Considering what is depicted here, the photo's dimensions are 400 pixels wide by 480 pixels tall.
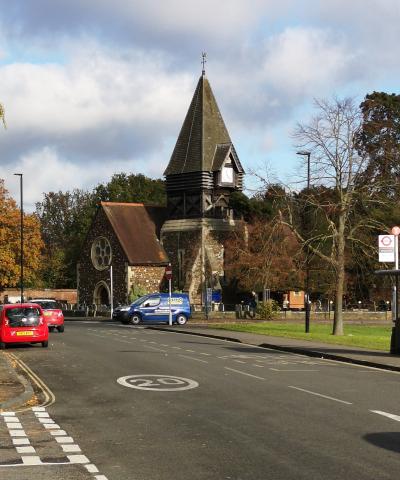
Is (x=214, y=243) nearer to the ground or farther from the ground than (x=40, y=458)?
farther from the ground

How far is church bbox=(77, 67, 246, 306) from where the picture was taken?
69500mm

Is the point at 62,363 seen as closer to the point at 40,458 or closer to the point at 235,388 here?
the point at 235,388

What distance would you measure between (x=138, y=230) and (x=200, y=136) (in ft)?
33.8

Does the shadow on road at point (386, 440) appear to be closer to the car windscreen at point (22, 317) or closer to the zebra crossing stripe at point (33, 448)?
the zebra crossing stripe at point (33, 448)

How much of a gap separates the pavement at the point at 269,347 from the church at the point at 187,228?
3275 cm

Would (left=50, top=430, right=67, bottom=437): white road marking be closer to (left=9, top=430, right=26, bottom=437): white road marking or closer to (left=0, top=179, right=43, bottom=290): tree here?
(left=9, top=430, right=26, bottom=437): white road marking

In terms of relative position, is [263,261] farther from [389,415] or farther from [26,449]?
[26,449]

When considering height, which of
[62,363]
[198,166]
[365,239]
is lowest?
[62,363]

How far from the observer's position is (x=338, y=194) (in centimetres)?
3725

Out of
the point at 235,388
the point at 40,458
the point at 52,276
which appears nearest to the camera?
the point at 40,458

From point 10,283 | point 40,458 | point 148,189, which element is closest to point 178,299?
point 10,283

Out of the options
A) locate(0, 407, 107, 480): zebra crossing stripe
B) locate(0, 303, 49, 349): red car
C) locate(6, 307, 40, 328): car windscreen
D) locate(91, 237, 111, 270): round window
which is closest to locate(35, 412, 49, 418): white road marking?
locate(0, 407, 107, 480): zebra crossing stripe

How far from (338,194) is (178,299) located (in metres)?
14.2

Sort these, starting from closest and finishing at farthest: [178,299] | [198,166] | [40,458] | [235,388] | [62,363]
Answer: 1. [40,458]
2. [235,388]
3. [62,363]
4. [178,299]
5. [198,166]
